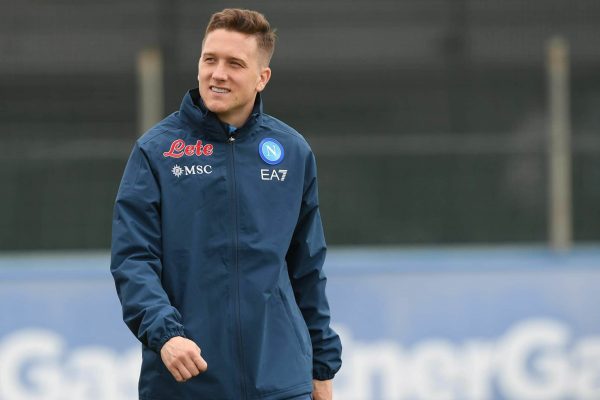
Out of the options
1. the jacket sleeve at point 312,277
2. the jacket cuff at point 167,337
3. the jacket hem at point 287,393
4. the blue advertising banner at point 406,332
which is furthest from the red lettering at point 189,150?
the blue advertising banner at point 406,332

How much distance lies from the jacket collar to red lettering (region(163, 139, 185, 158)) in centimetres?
6

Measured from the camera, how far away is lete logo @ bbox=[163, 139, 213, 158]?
3061 mm

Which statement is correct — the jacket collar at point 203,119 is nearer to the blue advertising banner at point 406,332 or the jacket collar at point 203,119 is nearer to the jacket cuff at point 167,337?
the jacket cuff at point 167,337

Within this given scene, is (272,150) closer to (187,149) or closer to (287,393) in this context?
(187,149)

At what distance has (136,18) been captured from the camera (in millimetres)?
8102

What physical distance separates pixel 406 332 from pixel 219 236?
3.51 meters

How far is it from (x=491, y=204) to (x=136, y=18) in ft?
8.52

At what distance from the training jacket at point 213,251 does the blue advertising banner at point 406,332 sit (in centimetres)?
319

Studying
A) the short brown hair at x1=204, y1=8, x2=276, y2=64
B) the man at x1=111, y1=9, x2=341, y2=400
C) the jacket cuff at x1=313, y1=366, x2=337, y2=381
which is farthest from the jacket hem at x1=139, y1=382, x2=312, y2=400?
the short brown hair at x1=204, y1=8, x2=276, y2=64

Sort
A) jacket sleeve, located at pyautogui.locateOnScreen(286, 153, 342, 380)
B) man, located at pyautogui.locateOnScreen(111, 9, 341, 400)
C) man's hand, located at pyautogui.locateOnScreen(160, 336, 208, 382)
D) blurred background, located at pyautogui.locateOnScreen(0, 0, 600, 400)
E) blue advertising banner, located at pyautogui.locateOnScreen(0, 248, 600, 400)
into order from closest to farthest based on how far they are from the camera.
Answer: man's hand, located at pyautogui.locateOnScreen(160, 336, 208, 382) < man, located at pyautogui.locateOnScreen(111, 9, 341, 400) < jacket sleeve, located at pyautogui.locateOnScreen(286, 153, 342, 380) < blue advertising banner, located at pyautogui.locateOnScreen(0, 248, 600, 400) < blurred background, located at pyautogui.locateOnScreen(0, 0, 600, 400)

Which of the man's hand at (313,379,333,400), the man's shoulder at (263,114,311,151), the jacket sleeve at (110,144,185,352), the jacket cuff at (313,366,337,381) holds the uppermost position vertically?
the man's shoulder at (263,114,311,151)

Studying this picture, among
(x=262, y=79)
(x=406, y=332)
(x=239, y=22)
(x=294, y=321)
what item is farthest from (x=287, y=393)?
(x=406, y=332)

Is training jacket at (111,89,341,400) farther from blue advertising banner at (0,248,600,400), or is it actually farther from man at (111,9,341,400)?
blue advertising banner at (0,248,600,400)

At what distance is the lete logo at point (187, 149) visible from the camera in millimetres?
3061
